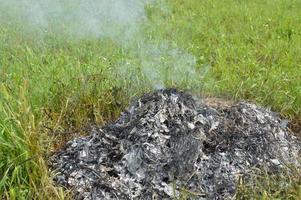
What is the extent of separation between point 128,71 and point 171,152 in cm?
131

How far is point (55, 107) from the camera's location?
3.63 metres

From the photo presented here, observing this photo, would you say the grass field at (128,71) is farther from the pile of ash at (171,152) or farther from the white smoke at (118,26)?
the pile of ash at (171,152)

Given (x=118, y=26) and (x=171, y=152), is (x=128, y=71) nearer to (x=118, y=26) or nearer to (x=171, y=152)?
(x=171, y=152)

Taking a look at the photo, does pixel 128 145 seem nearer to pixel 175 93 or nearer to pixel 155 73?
pixel 175 93

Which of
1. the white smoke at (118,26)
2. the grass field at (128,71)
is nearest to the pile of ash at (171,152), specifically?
the grass field at (128,71)

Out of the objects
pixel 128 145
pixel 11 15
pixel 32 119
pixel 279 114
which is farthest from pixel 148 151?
pixel 11 15

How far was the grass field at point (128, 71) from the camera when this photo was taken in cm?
291

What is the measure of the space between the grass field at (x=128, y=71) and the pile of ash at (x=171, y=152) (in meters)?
0.17

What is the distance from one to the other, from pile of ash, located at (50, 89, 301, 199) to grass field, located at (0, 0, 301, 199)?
0.17 m

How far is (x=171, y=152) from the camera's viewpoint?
303 cm

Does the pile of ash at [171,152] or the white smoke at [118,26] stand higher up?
the pile of ash at [171,152]

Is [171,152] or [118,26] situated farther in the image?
[118,26]

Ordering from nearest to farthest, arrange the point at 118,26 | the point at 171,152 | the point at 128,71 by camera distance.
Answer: the point at 171,152
the point at 128,71
the point at 118,26

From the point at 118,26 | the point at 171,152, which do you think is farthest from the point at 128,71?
the point at 118,26
